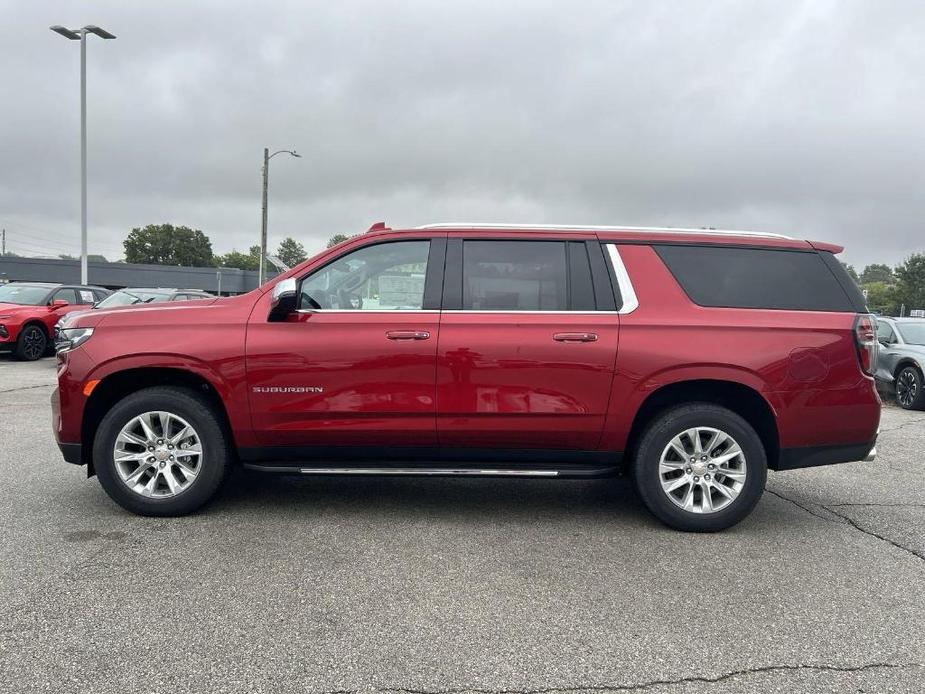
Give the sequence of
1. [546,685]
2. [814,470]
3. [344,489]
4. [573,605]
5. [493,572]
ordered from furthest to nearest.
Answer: [814,470] < [344,489] < [493,572] < [573,605] < [546,685]

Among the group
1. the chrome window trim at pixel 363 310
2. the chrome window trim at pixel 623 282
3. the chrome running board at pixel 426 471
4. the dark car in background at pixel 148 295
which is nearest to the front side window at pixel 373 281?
the chrome window trim at pixel 363 310

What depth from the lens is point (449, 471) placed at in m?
4.32

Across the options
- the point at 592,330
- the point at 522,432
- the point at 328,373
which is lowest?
the point at 522,432

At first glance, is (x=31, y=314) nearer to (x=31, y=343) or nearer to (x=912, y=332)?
(x=31, y=343)

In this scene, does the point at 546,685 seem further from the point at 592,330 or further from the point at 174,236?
the point at 174,236

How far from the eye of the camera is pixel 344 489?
5164 millimetres

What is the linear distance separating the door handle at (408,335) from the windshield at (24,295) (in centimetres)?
1312

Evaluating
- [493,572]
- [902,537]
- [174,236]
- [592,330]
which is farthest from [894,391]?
[174,236]

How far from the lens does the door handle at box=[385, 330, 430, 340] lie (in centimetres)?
425

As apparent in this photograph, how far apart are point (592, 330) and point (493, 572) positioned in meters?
1.57

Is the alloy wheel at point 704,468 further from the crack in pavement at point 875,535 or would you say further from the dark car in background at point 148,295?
the dark car in background at point 148,295

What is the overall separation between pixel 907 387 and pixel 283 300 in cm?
1005

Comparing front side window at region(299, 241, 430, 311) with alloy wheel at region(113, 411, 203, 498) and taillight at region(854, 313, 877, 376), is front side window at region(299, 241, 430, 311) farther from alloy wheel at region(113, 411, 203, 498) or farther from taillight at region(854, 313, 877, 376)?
taillight at region(854, 313, 877, 376)

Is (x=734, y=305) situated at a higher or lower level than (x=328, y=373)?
higher
